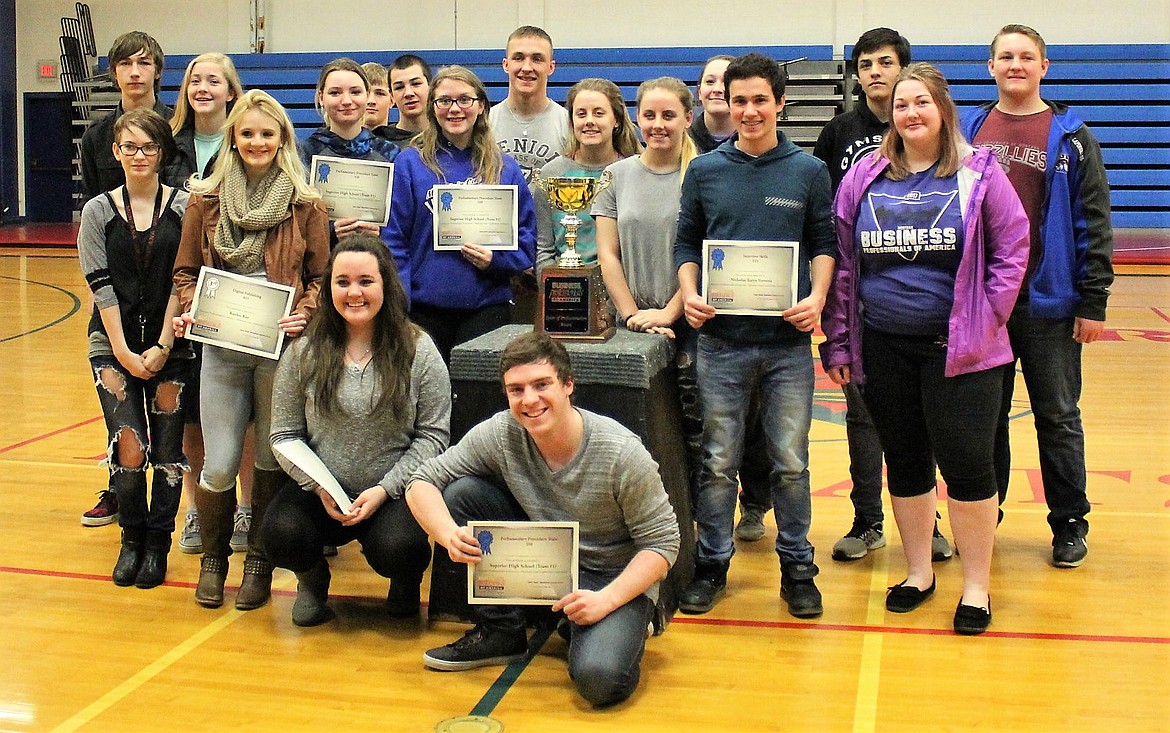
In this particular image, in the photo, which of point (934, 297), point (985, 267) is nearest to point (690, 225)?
point (934, 297)

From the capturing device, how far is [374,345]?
3.54 m

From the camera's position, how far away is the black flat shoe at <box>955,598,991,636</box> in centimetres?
346

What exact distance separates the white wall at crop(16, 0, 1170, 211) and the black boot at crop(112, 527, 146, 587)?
11.4 m

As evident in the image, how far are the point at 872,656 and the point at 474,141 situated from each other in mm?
2053

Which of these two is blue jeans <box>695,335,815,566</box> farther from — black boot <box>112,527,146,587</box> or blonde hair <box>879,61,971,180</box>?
black boot <box>112,527,146,587</box>

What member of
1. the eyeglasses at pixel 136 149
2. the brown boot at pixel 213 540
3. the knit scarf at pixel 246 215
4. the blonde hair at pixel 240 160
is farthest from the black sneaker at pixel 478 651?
the eyeglasses at pixel 136 149

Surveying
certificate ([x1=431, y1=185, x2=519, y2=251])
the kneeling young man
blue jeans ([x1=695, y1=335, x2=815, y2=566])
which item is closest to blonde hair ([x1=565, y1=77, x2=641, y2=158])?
certificate ([x1=431, y1=185, x2=519, y2=251])

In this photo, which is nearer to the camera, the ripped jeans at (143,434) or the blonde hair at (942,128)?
the blonde hair at (942,128)

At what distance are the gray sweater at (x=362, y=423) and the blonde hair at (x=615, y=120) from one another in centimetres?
103

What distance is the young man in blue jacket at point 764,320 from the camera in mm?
3582

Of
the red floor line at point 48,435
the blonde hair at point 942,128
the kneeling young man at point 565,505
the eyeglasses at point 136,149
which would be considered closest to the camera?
the kneeling young man at point 565,505

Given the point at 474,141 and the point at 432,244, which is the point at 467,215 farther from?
the point at 474,141

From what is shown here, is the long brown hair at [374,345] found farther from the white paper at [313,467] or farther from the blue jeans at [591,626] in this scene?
the blue jeans at [591,626]

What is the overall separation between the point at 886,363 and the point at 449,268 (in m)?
1.44
